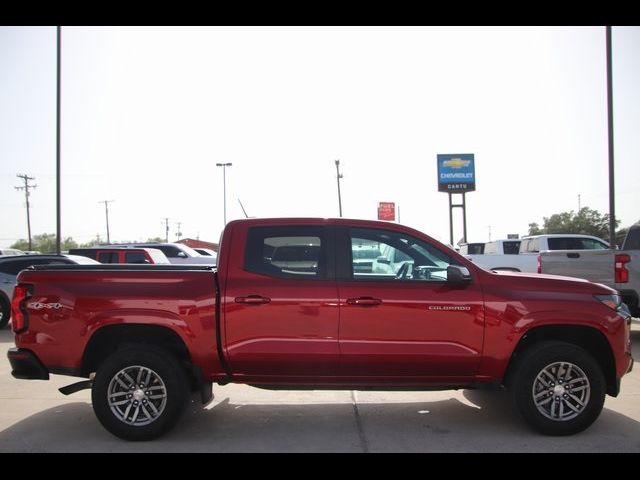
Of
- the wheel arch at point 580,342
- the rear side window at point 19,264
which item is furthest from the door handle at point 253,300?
the rear side window at point 19,264

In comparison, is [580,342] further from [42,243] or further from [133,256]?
[42,243]

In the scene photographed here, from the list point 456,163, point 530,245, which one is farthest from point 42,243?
point 530,245

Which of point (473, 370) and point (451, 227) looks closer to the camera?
point (473, 370)

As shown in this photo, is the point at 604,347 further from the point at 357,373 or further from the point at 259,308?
the point at 259,308

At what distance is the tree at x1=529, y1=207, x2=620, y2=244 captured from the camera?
176ft

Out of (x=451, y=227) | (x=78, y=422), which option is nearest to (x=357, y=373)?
(x=78, y=422)

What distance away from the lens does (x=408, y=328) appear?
4.46 metres

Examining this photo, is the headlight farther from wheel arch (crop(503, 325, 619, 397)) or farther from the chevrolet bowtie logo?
the chevrolet bowtie logo

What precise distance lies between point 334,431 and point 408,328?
1201 mm

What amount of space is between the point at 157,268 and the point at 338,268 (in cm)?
170

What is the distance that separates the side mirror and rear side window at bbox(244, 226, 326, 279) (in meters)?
1.07

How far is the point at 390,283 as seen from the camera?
453 cm

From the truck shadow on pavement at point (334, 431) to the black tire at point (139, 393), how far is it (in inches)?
5.9
